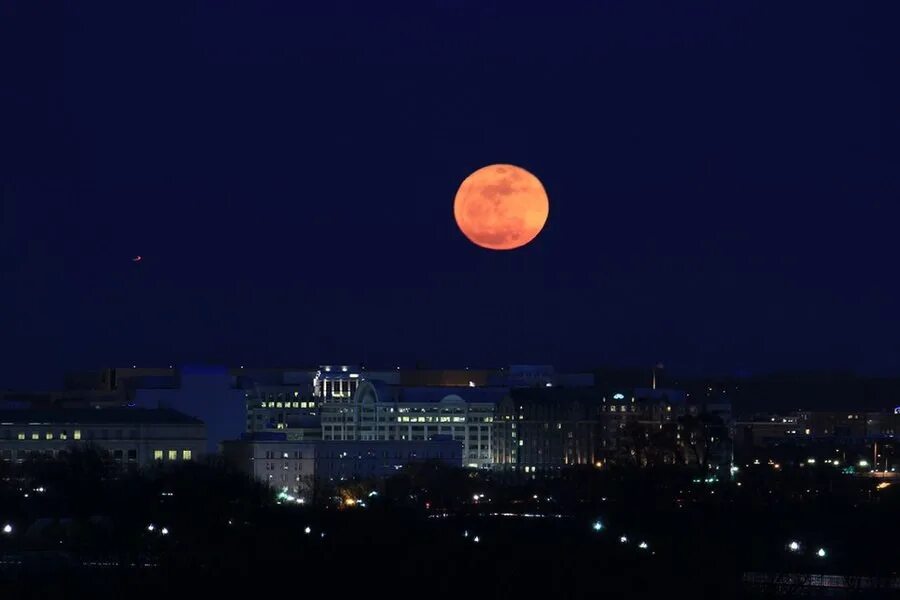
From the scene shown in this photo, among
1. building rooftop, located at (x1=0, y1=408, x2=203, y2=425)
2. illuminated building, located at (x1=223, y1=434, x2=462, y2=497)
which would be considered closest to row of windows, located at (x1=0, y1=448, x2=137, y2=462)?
building rooftop, located at (x1=0, y1=408, x2=203, y2=425)

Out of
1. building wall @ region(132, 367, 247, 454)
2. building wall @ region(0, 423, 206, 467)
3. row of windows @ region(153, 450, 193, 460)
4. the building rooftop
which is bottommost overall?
row of windows @ region(153, 450, 193, 460)

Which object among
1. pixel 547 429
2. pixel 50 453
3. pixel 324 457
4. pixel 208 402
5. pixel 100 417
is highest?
pixel 208 402

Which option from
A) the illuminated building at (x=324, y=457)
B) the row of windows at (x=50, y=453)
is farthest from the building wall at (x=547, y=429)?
the row of windows at (x=50, y=453)

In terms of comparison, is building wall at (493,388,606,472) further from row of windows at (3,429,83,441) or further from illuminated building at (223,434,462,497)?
row of windows at (3,429,83,441)

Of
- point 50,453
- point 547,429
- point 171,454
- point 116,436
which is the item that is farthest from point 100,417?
point 547,429

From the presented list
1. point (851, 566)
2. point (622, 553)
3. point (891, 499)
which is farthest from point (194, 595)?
point (891, 499)

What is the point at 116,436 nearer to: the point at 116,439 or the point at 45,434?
the point at 116,439

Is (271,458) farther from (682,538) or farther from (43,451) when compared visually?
(682,538)
